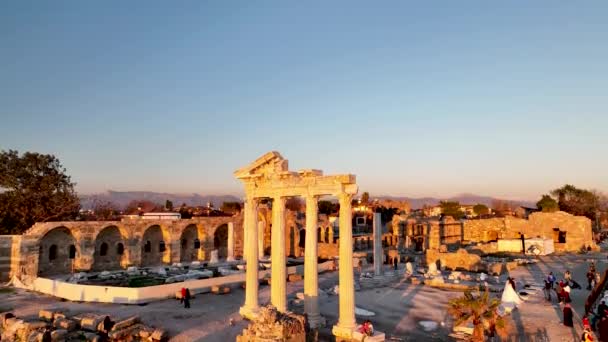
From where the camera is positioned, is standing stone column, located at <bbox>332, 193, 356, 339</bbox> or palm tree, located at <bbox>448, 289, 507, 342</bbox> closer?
palm tree, located at <bbox>448, 289, 507, 342</bbox>

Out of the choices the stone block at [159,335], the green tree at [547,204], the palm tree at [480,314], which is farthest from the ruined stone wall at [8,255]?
the green tree at [547,204]

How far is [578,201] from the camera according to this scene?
73.4 m

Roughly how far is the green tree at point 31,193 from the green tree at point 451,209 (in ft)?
239

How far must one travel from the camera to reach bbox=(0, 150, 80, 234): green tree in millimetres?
37625

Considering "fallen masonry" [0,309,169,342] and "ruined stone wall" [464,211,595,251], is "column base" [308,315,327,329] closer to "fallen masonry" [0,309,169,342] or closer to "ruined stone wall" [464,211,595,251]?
"fallen masonry" [0,309,169,342]

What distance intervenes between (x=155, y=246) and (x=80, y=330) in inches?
993

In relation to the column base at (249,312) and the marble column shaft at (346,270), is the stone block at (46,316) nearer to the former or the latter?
the column base at (249,312)

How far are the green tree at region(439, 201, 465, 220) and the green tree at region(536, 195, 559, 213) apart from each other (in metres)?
19.3

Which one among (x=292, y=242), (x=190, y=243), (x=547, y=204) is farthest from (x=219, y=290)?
(x=547, y=204)

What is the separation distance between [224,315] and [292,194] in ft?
25.0

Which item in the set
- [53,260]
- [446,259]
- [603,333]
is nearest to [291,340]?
[603,333]

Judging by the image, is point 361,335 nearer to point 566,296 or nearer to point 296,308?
point 296,308

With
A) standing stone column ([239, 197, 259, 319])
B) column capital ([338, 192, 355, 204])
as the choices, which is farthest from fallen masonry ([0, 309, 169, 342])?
column capital ([338, 192, 355, 204])

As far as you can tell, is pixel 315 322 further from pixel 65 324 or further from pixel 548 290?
pixel 548 290
